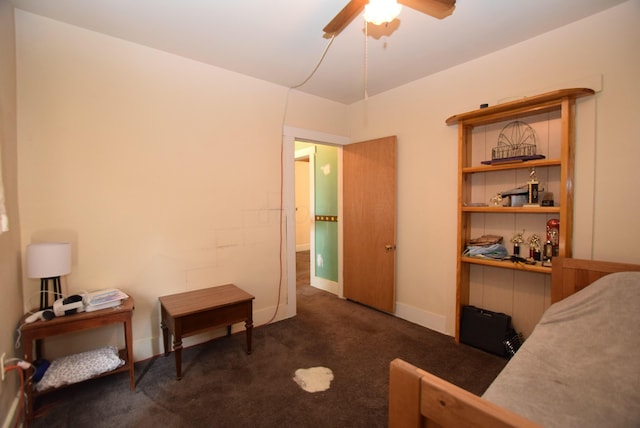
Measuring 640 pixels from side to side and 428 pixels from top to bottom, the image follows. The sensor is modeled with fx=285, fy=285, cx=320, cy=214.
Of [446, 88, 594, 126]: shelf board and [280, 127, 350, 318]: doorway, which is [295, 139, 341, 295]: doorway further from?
[446, 88, 594, 126]: shelf board

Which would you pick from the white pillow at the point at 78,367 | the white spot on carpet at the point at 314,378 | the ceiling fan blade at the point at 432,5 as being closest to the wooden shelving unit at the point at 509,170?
the ceiling fan blade at the point at 432,5

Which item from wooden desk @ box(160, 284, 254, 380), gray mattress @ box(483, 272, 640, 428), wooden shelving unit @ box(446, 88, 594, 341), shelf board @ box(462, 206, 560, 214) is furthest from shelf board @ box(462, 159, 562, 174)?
wooden desk @ box(160, 284, 254, 380)

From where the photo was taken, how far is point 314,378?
2170 mm

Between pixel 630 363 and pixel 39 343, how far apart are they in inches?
135

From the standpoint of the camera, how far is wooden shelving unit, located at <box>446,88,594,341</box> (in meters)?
2.05

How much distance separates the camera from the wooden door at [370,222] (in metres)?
3.29

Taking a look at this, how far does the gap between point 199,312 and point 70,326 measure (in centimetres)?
77

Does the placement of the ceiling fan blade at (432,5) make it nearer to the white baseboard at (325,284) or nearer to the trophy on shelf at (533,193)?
the trophy on shelf at (533,193)

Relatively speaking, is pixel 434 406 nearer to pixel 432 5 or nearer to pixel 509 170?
pixel 432 5

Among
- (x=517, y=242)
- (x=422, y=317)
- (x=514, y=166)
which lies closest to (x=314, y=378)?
(x=422, y=317)

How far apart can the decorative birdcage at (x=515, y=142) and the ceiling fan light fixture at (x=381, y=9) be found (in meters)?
1.56

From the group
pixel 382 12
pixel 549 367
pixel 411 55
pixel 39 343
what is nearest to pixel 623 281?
pixel 549 367

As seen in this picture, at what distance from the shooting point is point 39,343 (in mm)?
1986

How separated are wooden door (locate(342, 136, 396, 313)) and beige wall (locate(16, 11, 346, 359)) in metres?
1.06
